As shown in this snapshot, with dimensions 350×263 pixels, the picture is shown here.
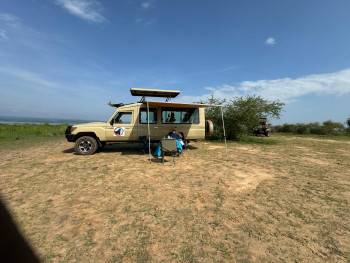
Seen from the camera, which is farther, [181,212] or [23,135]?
[23,135]

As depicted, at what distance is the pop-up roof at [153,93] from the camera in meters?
8.41

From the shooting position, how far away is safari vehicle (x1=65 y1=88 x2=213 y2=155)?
27.7ft

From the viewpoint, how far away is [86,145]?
849cm

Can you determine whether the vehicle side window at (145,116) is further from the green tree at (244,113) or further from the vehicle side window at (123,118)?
the green tree at (244,113)

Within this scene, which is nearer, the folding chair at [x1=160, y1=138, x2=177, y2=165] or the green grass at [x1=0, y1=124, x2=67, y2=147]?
the folding chair at [x1=160, y1=138, x2=177, y2=165]

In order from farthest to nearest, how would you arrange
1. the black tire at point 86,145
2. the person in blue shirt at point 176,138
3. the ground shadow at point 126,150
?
the ground shadow at point 126,150, the black tire at point 86,145, the person in blue shirt at point 176,138

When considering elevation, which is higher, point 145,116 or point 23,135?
point 145,116

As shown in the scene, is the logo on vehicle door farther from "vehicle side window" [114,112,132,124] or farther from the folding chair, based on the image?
the folding chair

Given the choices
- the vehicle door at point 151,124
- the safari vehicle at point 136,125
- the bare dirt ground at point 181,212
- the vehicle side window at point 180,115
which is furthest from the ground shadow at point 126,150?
the bare dirt ground at point 181,212

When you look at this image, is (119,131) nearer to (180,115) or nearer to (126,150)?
(126,150)

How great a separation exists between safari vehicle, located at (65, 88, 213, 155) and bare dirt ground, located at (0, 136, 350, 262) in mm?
2126

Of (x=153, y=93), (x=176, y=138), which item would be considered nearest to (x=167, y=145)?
(x=176, y=138)

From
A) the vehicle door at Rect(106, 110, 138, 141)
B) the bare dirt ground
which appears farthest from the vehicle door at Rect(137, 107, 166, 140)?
the bare dirt ground

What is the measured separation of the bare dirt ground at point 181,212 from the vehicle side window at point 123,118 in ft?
8.41
